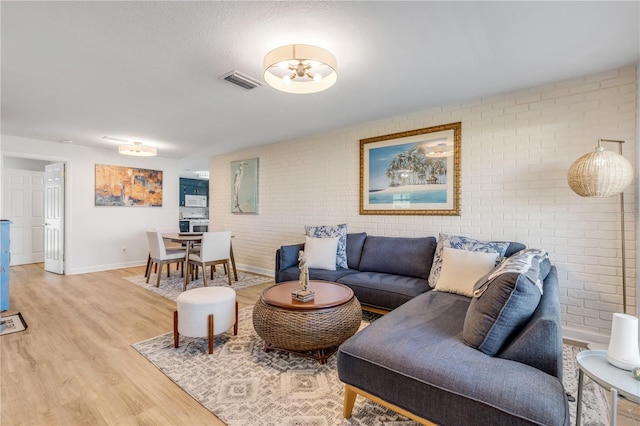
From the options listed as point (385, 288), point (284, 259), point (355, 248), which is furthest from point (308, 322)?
point (355, 248)

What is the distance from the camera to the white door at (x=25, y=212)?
19.8 feet

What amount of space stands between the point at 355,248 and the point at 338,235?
269mm

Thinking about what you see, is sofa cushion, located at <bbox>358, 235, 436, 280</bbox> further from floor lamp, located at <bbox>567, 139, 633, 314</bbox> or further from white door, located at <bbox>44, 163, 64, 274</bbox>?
white door, located at <bbox>44, 163, 64, 274</bbox>

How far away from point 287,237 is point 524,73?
147 inches

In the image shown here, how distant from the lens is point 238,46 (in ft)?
6.97

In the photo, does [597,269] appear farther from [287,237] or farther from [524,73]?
[287,237]

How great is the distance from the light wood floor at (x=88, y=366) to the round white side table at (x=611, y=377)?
1810mm

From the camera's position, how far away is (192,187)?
1012 cm

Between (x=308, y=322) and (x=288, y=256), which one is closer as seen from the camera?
(x=308, y=322)

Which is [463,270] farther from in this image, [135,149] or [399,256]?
[135,149]

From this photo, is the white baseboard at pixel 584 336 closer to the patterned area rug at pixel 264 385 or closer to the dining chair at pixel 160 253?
the patterned area rug at pixel 264 385

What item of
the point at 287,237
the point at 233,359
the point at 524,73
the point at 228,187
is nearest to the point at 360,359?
the point at 233,359

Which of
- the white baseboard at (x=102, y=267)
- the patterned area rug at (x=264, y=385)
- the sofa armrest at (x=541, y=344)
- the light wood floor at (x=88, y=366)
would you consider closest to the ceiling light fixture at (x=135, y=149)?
the light wood floor at (x=88, y=366)

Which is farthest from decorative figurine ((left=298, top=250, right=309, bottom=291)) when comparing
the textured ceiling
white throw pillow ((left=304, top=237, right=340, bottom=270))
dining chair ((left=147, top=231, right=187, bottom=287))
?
dining chair ((left=147, top=231, right=187, bottom=287))
